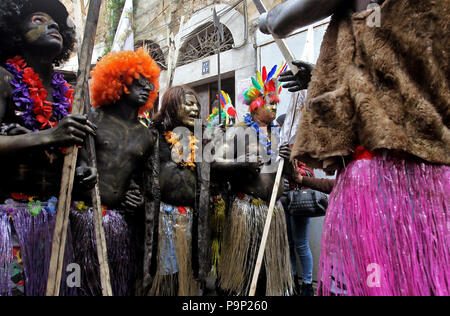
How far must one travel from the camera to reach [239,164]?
3178mm

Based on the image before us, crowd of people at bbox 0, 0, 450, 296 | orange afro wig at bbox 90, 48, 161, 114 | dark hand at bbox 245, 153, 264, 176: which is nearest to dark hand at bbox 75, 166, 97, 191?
crowd of people at bbox 0, 0, 450, 296

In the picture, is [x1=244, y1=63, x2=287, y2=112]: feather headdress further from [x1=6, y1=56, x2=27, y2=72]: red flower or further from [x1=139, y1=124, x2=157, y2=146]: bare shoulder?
[x1=6, y1=56, x2=27, y2=72]: red flower

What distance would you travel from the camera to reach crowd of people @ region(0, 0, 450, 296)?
1.11m

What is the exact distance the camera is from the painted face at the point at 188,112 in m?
3.11

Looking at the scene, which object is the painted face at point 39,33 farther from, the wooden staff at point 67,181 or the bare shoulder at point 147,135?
the bare shoulder at point 147,135

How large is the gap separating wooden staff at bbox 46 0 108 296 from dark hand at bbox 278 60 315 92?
115 centimetres

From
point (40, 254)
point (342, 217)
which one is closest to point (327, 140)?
point (342, 217)

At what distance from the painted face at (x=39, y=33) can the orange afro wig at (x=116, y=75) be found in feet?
1.95

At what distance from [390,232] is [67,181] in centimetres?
150

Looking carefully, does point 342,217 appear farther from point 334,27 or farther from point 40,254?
point 40,254

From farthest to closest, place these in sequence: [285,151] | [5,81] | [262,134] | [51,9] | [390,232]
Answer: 1. [262,134]
2. [285,151]
3. [51,9]
4. [5,81]
5. [390,232]

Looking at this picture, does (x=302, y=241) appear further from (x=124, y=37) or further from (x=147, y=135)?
(x=124, y=37)

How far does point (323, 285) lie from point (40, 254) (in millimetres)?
1592

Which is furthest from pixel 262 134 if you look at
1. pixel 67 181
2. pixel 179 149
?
pixel 67 181
